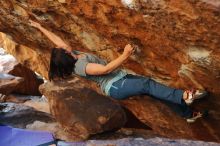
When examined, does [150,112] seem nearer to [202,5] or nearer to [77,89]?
[77,89]

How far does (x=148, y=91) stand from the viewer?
249 inches

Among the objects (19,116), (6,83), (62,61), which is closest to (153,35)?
(62,61)

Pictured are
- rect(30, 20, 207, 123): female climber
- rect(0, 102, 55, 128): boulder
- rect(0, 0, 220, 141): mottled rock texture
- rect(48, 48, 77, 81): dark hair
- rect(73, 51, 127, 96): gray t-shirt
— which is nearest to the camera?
rect(0, 0, 220, 141): mottled rock texture

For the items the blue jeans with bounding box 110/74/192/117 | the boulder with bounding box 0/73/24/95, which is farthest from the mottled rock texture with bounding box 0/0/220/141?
the boulder with bounding box 0/73/24/95

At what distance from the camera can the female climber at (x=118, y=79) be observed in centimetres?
613

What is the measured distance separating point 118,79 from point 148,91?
55 centimetres

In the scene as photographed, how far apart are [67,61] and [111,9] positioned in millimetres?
1171

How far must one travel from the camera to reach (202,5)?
199 inches

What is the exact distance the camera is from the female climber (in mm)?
6129

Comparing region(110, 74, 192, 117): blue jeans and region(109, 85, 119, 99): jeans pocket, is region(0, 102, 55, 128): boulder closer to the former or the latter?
region(109, 85, 119, 99): jeans pocket

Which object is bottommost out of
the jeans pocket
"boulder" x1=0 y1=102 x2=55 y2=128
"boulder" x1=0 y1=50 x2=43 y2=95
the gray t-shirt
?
"boulder" x1=0 y1=102 x2=55 y2=128

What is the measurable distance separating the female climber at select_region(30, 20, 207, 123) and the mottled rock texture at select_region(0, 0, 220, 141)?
47cm

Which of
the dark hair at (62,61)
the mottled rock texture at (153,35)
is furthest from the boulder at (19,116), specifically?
the dark hair at (62,61)

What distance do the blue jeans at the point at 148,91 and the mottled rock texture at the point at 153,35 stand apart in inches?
23.1
